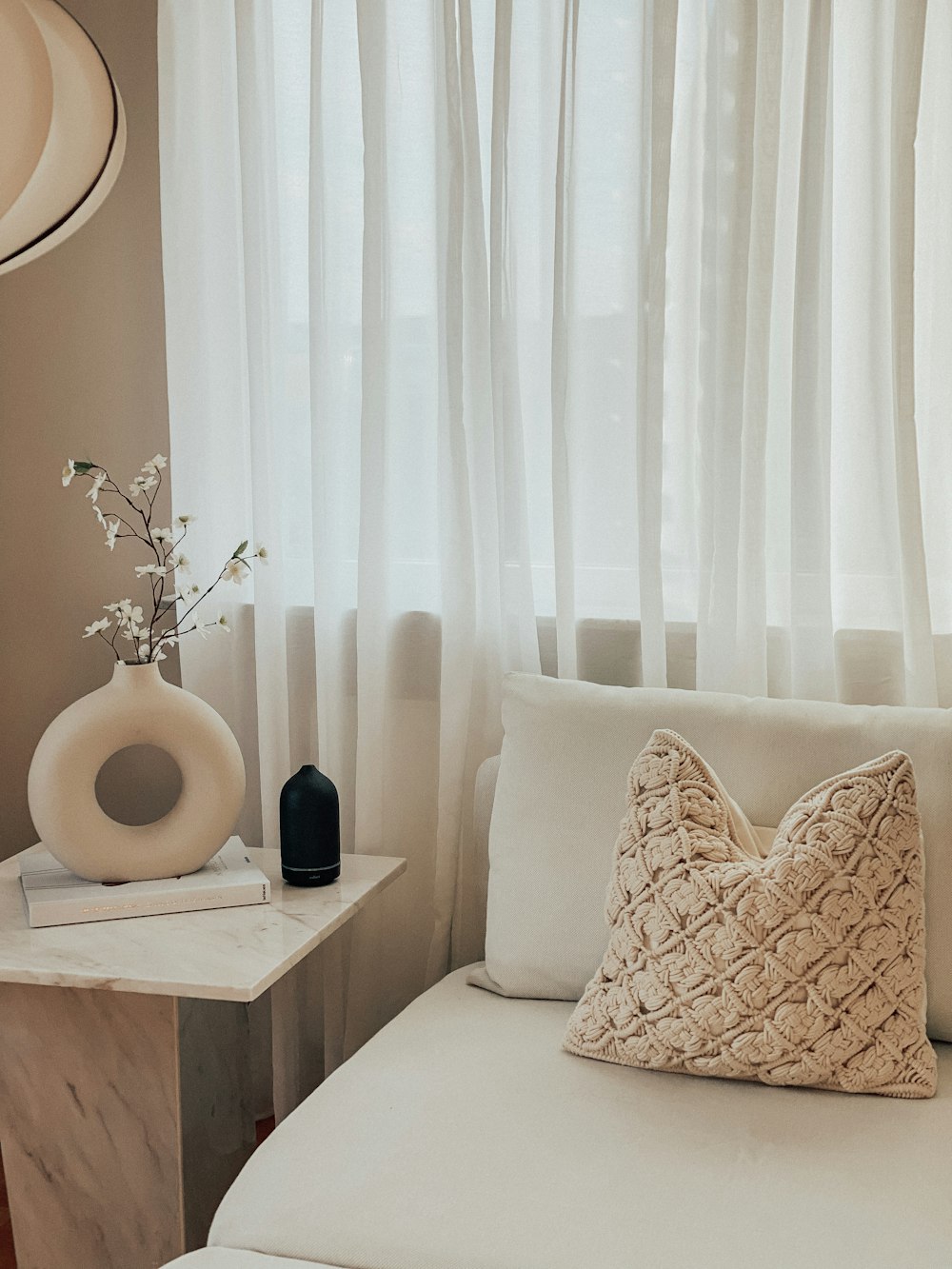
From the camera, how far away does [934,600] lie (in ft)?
5.87

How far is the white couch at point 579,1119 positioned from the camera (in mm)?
1131

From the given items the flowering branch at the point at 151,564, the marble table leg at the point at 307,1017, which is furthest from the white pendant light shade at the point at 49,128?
the marble table leg at the point at 307,1017

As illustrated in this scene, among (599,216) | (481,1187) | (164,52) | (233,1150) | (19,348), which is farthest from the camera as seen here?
(19,348)

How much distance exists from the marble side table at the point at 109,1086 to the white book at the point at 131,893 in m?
0.03

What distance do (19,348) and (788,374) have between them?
142 cm

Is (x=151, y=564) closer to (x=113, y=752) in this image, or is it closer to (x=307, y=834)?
(x=113, y=752)

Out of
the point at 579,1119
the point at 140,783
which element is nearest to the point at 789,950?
the point at 579,1119

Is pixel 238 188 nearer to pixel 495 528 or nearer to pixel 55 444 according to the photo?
pixel 55 444

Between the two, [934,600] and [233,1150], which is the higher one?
[934,600]

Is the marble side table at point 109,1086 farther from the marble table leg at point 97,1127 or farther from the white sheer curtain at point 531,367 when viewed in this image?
the white sheer curtain at point 531,367

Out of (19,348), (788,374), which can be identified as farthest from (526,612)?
(19,348)

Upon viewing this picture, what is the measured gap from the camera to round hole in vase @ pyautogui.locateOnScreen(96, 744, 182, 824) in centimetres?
223

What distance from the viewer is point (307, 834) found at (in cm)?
177

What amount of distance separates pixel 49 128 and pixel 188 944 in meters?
0.99
